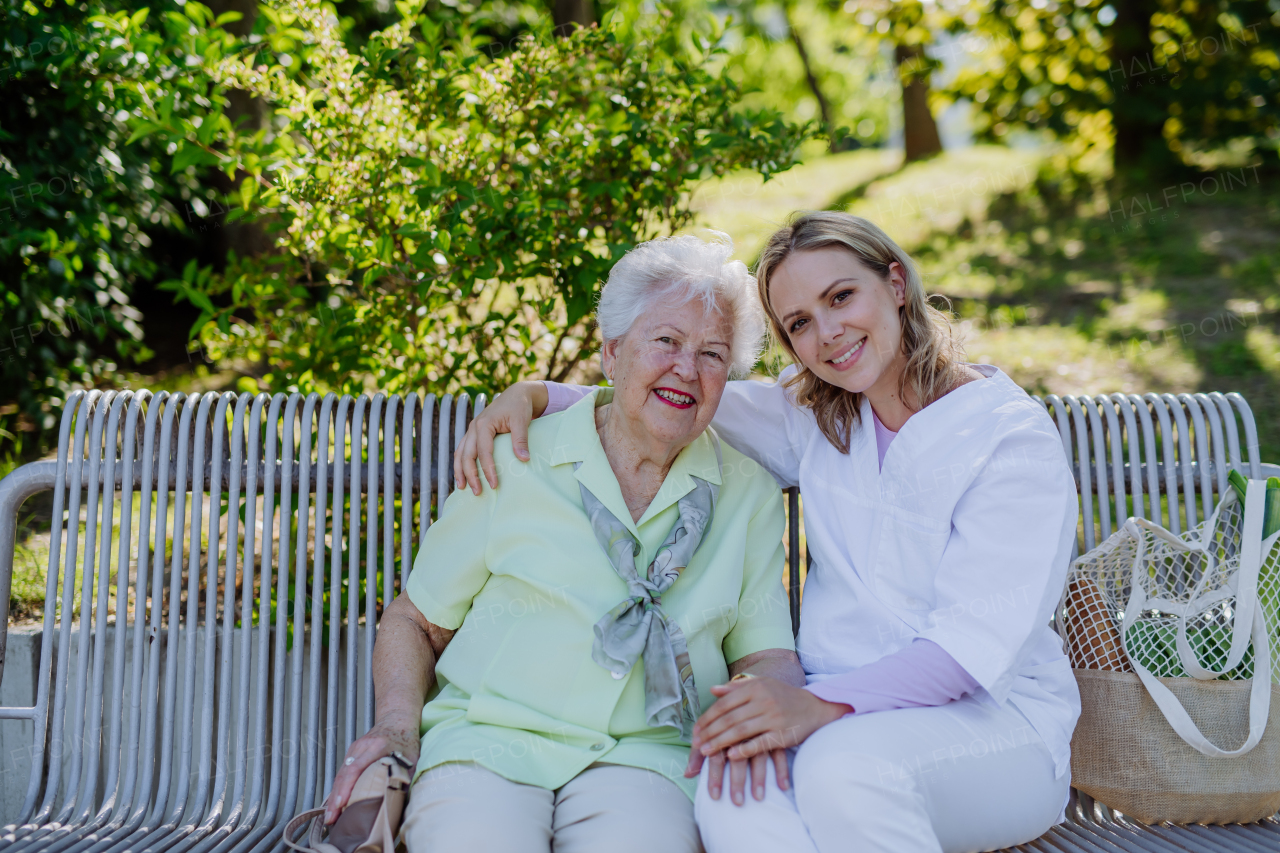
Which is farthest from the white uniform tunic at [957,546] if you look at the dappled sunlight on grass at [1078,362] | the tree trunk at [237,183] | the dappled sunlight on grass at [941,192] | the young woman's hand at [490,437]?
the dappled sunlight on grass at [941,192]

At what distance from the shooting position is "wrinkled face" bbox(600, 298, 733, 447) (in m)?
2.48

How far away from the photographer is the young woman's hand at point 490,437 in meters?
2.53

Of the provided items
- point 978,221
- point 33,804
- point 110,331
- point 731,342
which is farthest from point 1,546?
point 978,221

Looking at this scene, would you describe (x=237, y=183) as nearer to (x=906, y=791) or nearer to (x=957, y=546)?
(x=957, y=546)

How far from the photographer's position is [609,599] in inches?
95.7

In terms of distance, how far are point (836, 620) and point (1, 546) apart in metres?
2.28

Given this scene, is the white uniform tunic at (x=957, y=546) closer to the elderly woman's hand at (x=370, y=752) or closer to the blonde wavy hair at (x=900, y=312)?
the blonde wavy hair at (x=900, y=312)

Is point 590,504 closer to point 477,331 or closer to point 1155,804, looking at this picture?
point 477,331

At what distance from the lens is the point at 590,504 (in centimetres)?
249

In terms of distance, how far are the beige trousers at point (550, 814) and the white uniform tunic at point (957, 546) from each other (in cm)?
55

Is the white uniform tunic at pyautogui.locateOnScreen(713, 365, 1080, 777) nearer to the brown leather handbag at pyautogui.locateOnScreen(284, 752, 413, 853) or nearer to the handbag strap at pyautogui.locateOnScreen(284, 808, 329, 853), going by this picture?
the brown leather handbag at pyautogui.locateOnScreen(284, 752, 413, 853)

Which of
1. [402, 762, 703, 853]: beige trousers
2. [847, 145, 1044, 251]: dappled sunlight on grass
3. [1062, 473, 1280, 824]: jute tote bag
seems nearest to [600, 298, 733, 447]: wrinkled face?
[402, 762, 703, 853]: beige trousers

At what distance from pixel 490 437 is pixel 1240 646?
6.36ft

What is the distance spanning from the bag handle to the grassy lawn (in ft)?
6.00
